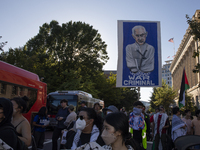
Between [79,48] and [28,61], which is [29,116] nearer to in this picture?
[28,61]

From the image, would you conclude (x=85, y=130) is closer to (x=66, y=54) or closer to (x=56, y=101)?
(x=56, y=101)

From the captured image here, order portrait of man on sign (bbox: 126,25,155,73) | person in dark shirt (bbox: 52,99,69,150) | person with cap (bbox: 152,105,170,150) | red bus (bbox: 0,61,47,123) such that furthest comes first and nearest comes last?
1. red bus (bbox: 0,61,47,123)
2. portrait of man on sign (bbox: 126,25,155,73)
3. person in dark shirt (bbox: 52,99,69,150)
4. person with cap (bbox: 152,105,170,150)

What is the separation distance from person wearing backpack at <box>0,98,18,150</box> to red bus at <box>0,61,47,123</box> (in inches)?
325

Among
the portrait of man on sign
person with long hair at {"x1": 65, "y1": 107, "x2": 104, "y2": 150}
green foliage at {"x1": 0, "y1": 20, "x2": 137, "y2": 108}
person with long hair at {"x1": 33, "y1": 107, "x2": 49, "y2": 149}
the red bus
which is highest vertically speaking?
green foliage at {"x1": 0, "y1": 20, "x2": 137, "y2": 108}

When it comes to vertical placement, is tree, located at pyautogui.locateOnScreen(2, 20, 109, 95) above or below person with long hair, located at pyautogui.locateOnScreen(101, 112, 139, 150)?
above

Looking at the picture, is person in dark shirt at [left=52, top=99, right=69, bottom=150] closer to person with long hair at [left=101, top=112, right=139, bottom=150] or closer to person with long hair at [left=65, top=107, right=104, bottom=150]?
person with long hair at [left=65, top=107, right=104, bottom=150]

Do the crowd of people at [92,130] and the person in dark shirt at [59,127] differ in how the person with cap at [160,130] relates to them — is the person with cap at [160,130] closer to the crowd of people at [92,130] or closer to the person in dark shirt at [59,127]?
the crowd of people at [92,130]

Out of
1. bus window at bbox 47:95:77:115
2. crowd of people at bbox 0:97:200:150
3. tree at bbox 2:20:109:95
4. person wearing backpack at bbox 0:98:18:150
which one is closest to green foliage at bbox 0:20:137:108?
tree at bbox 2:20:109:95

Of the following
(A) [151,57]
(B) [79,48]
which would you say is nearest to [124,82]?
(A) [151,57]

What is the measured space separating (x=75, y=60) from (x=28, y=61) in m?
6.63

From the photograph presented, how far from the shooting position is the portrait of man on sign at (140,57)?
8.30 metres

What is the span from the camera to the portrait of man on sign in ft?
27.2

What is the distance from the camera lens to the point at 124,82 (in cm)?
833

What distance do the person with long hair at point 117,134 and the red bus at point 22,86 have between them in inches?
350
